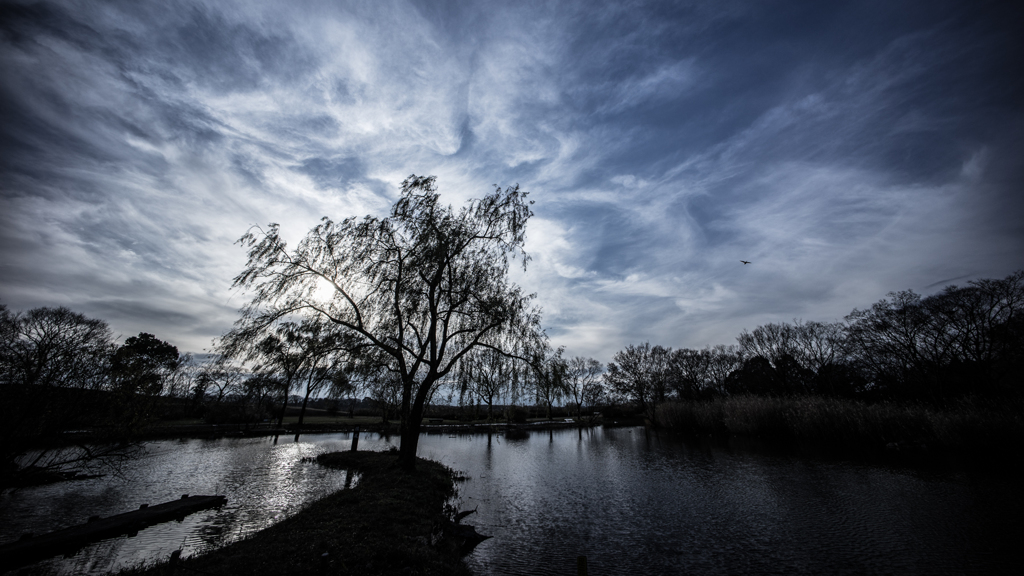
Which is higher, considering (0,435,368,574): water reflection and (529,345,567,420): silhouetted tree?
(529,345,567,420): silhouetted tree

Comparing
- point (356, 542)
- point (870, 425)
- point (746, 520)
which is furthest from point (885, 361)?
point (356, 542)

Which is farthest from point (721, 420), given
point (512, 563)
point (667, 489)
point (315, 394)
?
point (315, 394)

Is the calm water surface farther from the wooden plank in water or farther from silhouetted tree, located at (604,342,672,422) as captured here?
silhouetted tree, located at (604,342,672,422)

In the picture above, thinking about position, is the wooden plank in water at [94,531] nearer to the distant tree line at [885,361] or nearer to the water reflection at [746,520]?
the water reflection at [746,520]

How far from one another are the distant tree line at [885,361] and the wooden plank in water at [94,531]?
3681 cm

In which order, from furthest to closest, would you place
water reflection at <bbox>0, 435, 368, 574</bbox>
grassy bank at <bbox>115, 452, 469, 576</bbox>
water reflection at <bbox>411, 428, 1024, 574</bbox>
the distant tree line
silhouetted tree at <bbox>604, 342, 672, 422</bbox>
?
silhouetted tree at <bbox>604, 342, 672, 422</bbox>, the distant tree line, water reflection at <bbox>0, 435, 368, 574</bbox>, water reflection at <bbox>411, 428, 1024, 574</bbox>, grassy bank at <bbox>115, 452, 469, 576</bbox>

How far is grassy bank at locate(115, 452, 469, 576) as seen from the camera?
6406 mm

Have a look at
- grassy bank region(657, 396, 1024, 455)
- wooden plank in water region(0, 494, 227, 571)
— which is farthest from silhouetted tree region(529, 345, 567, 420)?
grassy bank region(657, 396, 1024, 455)

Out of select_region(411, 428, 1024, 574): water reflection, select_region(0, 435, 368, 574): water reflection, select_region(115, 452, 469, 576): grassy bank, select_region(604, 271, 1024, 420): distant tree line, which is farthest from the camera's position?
select_region(604, 271, 1024, 420): distant tree line

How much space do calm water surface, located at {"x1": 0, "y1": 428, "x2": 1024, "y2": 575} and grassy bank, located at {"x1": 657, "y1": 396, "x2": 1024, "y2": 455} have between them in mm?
4017

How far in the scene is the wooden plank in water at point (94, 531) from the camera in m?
8.04

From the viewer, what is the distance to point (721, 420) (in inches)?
1393

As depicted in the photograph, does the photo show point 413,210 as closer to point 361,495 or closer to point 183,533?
point 361,495

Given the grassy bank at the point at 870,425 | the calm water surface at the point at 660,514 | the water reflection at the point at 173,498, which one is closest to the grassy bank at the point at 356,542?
the calm water surface at the point at 660,514
